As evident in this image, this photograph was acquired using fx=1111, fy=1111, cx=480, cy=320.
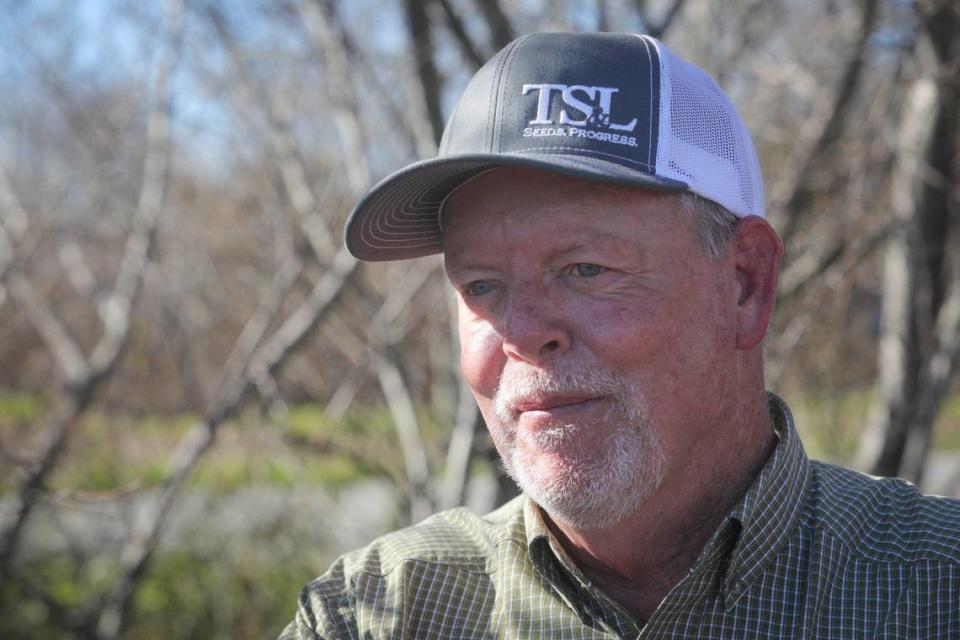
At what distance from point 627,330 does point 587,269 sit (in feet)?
0.43

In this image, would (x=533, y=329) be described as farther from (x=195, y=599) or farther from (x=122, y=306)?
(x=195, y=599)

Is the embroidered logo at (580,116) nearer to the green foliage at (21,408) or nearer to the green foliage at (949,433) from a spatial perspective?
the green foliage at (21,408)

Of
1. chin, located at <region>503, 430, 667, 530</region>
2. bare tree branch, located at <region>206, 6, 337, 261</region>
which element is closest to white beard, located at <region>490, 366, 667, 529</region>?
chin, located at <region>503, 430, 667, 530</region>

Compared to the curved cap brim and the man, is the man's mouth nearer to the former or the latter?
the man

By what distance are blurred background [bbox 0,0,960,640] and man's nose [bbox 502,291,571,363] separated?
189 cm

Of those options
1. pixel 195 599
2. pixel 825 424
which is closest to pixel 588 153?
pixel 825 424

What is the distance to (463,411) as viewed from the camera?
4008 mm

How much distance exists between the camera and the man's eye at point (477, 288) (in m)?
2.10

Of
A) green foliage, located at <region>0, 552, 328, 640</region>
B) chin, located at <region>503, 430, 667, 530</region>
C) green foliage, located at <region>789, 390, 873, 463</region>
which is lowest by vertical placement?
green foliage, located at <region>0, 552, 328, 640</region>

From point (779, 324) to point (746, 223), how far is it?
287 centimetres

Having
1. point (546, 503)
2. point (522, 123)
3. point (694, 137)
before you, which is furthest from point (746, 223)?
point (546, 503)

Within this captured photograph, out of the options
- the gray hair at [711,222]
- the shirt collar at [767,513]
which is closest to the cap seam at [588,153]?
the gray hair at [711,222]

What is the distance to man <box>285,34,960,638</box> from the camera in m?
1.93

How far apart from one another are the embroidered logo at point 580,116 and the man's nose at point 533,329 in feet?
0.97
